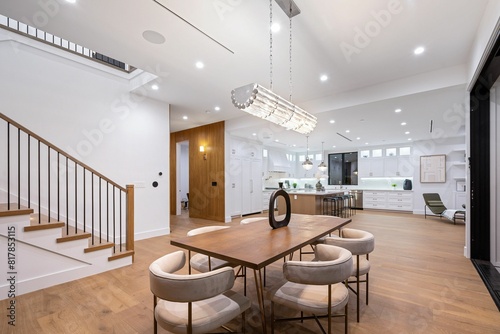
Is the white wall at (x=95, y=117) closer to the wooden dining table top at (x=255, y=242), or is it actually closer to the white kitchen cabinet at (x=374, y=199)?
the wooden dining table top at (x=255, y=242)

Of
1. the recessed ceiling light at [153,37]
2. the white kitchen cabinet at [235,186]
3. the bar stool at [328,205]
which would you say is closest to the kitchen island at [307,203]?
the bar stool at [328,205]

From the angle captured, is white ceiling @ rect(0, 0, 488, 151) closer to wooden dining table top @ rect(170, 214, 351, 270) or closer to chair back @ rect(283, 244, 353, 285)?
wooden dining table top @ rect(170, 214, 351, 270)

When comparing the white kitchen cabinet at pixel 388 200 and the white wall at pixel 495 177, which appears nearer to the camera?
the white wall at pixel 495 177

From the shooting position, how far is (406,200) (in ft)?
29.5

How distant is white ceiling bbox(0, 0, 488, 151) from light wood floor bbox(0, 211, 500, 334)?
2912mm

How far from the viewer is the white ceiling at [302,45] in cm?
241

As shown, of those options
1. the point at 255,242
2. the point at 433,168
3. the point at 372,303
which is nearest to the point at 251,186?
the point at 372,303

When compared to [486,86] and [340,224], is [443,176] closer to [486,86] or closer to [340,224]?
[486,86]

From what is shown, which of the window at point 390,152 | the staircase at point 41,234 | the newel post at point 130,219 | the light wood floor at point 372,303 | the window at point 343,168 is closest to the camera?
the light wood floor at point 372,303

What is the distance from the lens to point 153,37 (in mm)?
2883

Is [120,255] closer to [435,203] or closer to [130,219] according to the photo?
[130,219]

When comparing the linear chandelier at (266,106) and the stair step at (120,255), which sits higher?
the linear chandelier at (266,106)

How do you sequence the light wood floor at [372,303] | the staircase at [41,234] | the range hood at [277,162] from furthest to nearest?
the range hood at [277,162], the staircase at [41,234], the light wood floor at [372,303]

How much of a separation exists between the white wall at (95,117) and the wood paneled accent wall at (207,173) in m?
1.83
